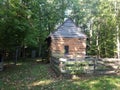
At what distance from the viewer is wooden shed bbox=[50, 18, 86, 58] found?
998 inches

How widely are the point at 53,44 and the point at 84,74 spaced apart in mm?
13250

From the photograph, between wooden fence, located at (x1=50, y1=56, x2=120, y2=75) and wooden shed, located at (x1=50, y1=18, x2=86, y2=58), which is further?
wooden shed, located at (x1=50, y1=18, x2=86, y2=58)

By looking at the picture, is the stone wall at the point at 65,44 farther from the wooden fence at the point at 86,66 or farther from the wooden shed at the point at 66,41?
the wooden fence at the point at 86,66

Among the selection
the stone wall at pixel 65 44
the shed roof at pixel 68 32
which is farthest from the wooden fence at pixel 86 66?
the shed roof at pixel 68 32

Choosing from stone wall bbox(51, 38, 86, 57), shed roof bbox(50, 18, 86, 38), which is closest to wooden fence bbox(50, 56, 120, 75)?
stone wall bbox(51, 38, 86, 57)

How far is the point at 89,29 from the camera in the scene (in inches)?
1873

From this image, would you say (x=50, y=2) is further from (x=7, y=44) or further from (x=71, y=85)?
(x=71, y=85)

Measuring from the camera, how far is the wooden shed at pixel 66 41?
83.1 ft

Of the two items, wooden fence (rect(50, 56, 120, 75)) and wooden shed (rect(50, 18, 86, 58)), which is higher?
wooden shed (rect(50, 18, 86, 58))

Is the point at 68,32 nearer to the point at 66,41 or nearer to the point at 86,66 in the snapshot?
the point at 66,41

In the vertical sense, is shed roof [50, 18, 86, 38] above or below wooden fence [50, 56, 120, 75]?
above

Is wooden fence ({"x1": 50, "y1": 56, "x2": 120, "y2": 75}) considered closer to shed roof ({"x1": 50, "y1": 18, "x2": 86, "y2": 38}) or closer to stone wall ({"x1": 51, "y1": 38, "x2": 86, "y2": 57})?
stone wall ({"x1": 51, "y1": 38, "x2": 86, "y2": 57})

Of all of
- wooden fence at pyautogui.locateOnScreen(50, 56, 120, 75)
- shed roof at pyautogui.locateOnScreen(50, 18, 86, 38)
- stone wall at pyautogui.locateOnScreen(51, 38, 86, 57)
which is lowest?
wooden fence at pyautogui.locateOnScreen(50, 56, 120, 75)

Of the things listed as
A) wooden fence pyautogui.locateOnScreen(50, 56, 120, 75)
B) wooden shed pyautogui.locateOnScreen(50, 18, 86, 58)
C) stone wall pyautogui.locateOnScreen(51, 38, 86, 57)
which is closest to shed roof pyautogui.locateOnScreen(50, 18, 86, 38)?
wooden shed pyautogui.locateOnScreen(50, 18, 86, 58)
